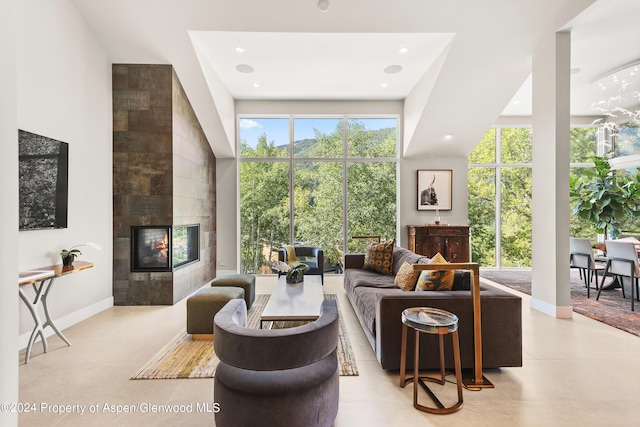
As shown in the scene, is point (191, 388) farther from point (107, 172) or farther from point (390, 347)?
point (107, 172)

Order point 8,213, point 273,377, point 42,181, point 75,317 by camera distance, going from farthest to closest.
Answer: point 75,317 < point 42,181 < point 273,377 < point 8,213

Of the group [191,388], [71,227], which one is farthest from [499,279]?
[71,227]

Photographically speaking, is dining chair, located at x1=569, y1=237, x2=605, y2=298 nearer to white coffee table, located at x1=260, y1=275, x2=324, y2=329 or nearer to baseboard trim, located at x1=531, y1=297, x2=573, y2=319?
baseboard trim, located at x1=531, y1=297, x2=573, y2=319

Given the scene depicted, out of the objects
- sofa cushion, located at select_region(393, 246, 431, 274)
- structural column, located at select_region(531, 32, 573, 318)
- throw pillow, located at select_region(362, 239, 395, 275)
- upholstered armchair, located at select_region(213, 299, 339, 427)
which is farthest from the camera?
throw pillow, located at select_region(362, 239, 395, 275)

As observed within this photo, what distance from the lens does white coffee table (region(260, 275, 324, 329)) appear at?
2566 mm

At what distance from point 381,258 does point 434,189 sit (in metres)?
2.70

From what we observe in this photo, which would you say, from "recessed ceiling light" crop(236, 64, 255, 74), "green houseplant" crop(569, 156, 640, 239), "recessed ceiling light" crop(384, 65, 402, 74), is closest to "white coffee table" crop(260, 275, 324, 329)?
"recessed ceiling light" crop(236, 64, 255, 74)

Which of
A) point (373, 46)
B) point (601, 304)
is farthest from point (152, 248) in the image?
point (601, 304)

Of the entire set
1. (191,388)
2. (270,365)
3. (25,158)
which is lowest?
(191,388)

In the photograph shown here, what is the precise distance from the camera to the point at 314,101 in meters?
6.16

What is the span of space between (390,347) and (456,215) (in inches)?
189

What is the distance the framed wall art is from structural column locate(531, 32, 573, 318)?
2469 millimetres

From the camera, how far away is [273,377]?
1646 millimetres

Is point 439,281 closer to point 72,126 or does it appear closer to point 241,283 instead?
point 241,283
